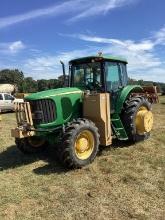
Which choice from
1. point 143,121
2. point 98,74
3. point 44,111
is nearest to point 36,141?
point 44,111

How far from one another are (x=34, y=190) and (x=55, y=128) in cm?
215

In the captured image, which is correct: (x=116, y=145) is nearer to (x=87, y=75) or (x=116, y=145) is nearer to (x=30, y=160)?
(x=87, y=75)

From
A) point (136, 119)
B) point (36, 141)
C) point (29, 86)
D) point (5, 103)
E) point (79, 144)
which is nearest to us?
point (79, 144)

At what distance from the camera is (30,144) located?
10.3m

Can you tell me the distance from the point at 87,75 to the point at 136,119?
199 centimetres

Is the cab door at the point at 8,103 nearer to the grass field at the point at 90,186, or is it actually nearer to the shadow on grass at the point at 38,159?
the shadow on grass at the point at 38,159

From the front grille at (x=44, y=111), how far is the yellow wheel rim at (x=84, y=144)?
87cm

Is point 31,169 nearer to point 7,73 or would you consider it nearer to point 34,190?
point 34,190

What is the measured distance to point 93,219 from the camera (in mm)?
5980

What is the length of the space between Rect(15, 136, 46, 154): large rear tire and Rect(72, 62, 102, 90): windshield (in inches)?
76.0

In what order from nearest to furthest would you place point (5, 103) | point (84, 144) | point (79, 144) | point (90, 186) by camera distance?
point (90, 186) < point (79, 144) < point (84, 144) < point (5, 103)

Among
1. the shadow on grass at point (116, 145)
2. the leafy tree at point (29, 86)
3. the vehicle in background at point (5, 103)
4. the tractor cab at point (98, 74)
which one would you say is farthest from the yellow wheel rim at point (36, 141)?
the leafy tree at point (29, 86)

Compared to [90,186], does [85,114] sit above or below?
above

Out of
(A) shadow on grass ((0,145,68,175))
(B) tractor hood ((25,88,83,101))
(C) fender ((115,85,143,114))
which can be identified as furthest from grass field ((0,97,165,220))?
(B) tractor hood ((25,88,83,101))
